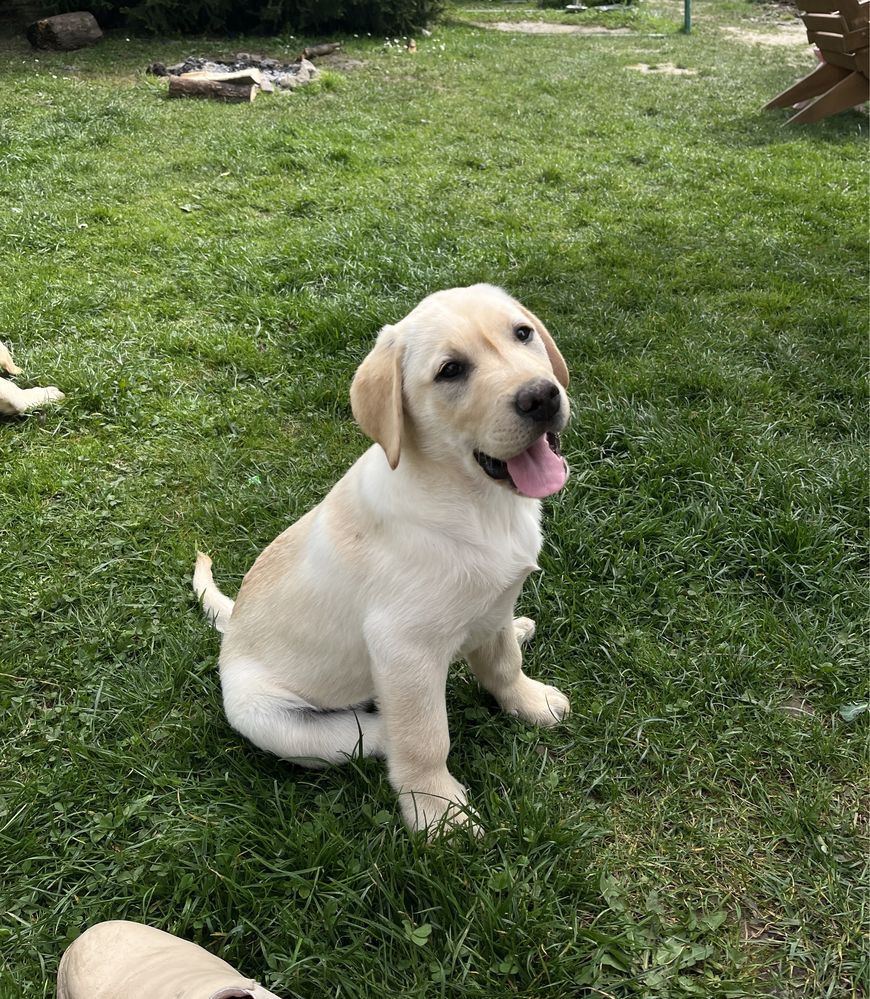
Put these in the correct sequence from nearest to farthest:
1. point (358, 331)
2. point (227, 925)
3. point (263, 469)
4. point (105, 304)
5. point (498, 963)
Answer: point (498, 963) < point (227, 925) < point (263, 469) < point (358, 331) < point (105, 304)

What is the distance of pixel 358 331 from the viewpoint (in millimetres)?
4855

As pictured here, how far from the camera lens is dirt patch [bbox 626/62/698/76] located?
12.8 meters

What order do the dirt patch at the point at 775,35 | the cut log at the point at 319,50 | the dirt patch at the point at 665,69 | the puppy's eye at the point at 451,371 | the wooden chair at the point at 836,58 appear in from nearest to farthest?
the puppy's eye at the point at 451,371
the wooden chair at the point at 836,58
the dirt patch at the point at 665,69
the cut log at the point at 319,50
the dirt patch at the point at 775,35

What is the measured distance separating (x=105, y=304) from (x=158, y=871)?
14.4 feet

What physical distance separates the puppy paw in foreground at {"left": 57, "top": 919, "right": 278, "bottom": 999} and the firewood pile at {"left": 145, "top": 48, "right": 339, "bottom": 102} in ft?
37.9

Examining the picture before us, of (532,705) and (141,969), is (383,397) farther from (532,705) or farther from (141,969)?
(141,969)

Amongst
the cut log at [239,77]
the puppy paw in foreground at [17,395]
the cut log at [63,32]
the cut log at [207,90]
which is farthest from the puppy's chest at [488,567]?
the cut log at [63,32]

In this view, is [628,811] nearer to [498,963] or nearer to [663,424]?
[498,963]

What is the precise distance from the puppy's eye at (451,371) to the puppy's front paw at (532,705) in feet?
3.75

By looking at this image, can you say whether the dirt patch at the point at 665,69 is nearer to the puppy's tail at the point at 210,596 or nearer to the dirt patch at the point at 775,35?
the dirt patch at the point at 775,35

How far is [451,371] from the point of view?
2.13m

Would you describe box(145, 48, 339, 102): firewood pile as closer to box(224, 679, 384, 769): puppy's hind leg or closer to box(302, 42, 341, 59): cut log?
box(302, 42, 341, 59): cut log

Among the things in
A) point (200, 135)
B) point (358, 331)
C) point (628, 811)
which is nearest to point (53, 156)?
point (200, 135)

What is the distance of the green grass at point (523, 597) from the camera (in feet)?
6.75
